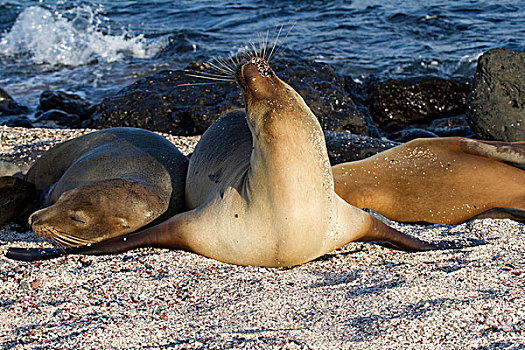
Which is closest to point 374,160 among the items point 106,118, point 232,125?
point 232,125

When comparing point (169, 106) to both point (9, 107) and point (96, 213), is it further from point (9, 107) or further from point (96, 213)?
point (96, 213)

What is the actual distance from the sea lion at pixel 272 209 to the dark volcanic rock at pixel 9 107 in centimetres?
780

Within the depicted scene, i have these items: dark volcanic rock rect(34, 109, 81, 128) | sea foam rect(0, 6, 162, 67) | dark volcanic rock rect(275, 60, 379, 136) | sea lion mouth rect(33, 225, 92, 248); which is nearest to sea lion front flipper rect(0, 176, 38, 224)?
sea lion mouth rect(33, 225, 92, 248)

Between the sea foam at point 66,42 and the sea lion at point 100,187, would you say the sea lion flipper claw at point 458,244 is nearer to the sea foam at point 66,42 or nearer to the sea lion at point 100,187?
the sea lion at point 100,187

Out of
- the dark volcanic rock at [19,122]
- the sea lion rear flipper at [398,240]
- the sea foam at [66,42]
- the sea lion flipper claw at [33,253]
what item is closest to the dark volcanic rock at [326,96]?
the dark volcanic rock at [19,122]

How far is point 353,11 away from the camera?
59.0 feet

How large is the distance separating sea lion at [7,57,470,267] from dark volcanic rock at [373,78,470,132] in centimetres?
645

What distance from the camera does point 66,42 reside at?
16.1 metres

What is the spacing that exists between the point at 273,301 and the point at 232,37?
13.8m

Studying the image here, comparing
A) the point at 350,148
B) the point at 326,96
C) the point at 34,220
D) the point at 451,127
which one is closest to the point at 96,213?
the point at 34,220

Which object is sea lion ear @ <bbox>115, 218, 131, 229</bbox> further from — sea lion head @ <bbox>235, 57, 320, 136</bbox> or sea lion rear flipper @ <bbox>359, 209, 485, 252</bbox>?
sea lion rear flipper @ <bbox>359, 209, 485, 252</bbox>

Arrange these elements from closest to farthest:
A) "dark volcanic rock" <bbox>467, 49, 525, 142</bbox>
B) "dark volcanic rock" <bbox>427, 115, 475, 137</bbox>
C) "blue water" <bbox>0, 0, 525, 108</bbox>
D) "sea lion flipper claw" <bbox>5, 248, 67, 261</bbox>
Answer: "sea lion flipper claw" <bbox>5, 248, 67, 261</bbox>, "dark volcanic rock" <bbox>467, 49, 525, 142</bbox>, "dark volcanic rock" <bbox>427, 115, 475, 137</bbox>, "blue water" <bbox>0, 0, 525, 108</bbox>

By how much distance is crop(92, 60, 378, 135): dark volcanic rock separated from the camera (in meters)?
8.14

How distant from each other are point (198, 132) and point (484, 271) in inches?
210
